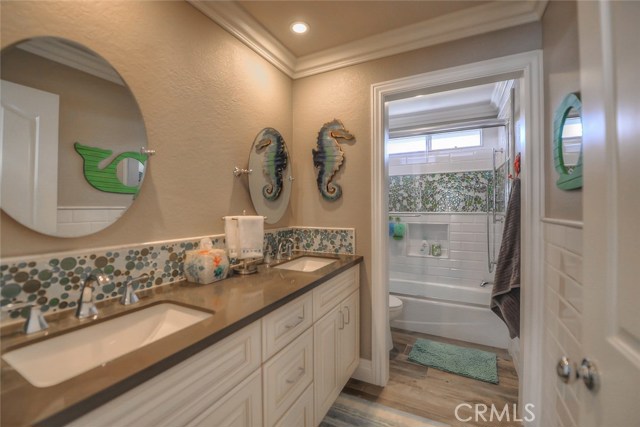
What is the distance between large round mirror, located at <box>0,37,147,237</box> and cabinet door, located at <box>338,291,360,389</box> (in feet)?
4.35

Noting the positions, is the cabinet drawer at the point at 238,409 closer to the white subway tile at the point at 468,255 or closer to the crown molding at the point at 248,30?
the crown molding at the point at 248,30

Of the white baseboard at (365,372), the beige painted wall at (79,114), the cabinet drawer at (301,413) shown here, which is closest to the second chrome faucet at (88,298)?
the beige painted wall at (79,114)

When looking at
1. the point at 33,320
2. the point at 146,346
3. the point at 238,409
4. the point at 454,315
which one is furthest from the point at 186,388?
the point at 454,315

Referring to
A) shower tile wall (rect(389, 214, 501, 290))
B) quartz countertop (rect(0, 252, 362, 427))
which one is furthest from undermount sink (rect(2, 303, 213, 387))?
shower tile wall (rect(389, 214, 501, 290))

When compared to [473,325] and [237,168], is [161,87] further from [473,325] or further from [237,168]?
[473,325]

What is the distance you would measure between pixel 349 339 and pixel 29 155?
5.84 feet

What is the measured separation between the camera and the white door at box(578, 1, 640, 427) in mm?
439

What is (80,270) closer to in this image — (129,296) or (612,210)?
(129,296)

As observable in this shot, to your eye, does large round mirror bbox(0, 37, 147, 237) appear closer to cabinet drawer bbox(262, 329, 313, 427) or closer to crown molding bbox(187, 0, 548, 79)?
crown molding bbox(187, 0, 548, 79)

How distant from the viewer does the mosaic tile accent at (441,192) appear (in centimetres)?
301

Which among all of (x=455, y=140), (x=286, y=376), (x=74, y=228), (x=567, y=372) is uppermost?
(x=455, y=140)

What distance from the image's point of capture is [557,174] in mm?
1250

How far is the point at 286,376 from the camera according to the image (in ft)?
3.72

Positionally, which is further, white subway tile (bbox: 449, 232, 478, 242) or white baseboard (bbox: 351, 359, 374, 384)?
white subway tile (bbox: 449, 232, 478, 242)
